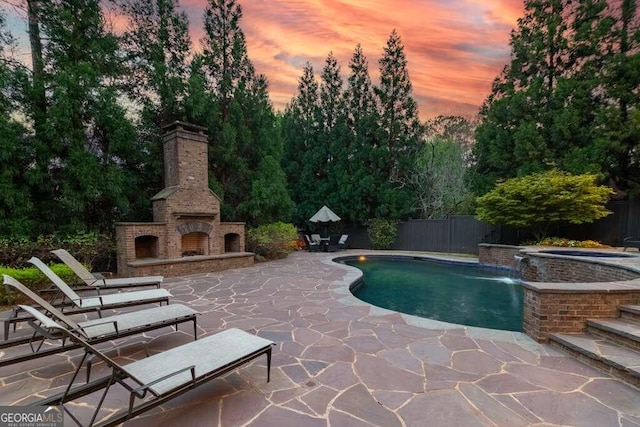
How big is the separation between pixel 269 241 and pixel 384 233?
7.28m

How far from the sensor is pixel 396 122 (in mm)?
15852

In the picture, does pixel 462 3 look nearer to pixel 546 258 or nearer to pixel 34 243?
pixel 546 258

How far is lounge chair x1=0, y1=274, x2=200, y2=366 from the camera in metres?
2.54

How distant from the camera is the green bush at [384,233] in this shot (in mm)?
15336

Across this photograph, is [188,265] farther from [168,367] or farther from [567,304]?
[567,304]

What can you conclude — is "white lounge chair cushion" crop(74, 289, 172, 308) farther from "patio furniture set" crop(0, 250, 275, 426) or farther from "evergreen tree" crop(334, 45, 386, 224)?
"evergreen tree" crop(334, 45, 386, 224)

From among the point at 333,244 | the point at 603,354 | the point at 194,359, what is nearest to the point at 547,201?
the point at 603,354

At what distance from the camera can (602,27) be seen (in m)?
11.9

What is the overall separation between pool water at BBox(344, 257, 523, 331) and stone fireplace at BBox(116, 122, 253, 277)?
15.6 ft

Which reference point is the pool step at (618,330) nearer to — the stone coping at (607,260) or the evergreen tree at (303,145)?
the stone coping at (607,260)

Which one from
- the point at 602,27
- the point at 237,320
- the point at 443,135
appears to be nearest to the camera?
the point at 237,320

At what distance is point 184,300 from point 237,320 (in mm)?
1750

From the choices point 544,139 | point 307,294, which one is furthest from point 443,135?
point 307,294

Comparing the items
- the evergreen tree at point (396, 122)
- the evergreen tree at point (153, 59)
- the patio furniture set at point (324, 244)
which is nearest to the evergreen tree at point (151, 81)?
the evergreen tree at point (153, 59)
